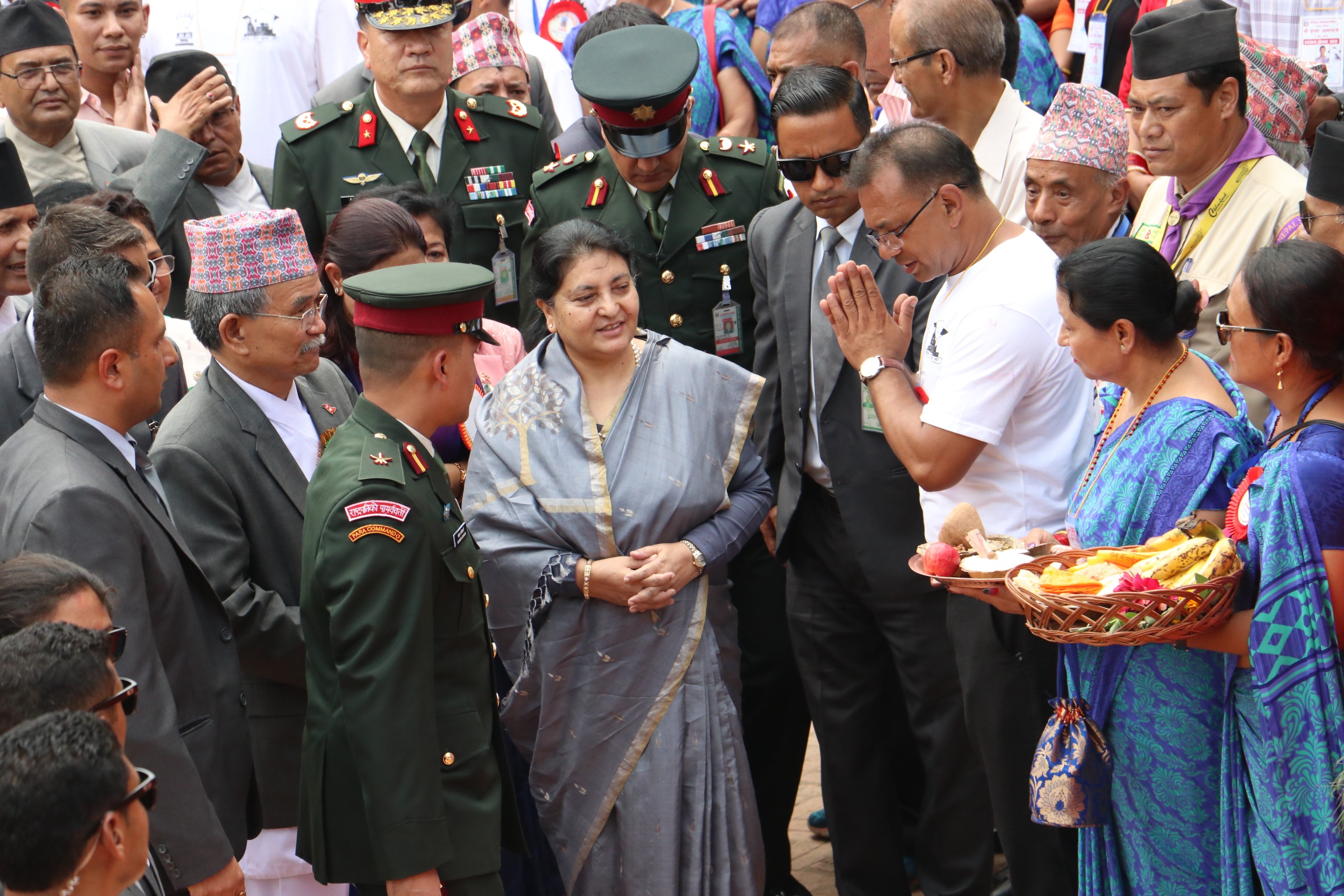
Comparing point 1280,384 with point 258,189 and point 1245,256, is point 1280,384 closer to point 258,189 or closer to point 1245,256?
point 1245,256

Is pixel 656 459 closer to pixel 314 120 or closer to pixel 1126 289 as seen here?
pixel 1126 289

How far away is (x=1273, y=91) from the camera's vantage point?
155 inches

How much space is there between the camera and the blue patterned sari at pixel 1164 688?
2801mm

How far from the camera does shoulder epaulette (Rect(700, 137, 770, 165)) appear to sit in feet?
15.0

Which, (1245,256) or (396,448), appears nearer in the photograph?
(396,448)

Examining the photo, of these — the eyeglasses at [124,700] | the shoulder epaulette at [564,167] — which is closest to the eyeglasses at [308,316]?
the eyeglasses at [124,700]

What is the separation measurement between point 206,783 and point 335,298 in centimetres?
163

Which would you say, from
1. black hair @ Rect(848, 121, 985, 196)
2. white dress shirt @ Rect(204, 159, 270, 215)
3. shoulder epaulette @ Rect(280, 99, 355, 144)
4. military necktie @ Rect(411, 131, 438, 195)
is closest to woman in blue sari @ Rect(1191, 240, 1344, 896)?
black hair @ Rect(848, 121, 985, 196)

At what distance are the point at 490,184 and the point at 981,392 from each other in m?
2.42

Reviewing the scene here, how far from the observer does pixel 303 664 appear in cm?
321

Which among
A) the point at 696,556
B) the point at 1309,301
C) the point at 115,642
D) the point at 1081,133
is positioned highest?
the point at 1081,133

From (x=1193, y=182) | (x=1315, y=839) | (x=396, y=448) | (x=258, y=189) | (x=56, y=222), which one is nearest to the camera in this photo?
(x=1315, y=839)

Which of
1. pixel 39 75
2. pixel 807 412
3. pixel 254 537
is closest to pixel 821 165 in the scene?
pixel 807 412

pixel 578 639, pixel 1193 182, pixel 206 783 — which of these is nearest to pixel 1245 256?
pixel 1193 182
